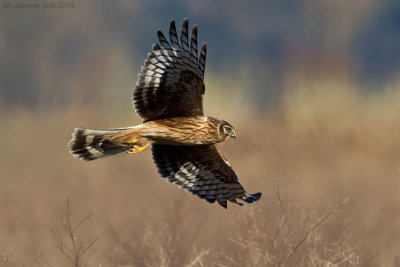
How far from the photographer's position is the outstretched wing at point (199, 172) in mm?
5938

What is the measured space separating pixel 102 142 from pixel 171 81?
0.83 m

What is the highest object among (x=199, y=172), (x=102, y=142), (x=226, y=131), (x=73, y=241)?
(x=226, y=131)

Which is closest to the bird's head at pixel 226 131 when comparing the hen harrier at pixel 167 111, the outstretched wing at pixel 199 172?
the hen harrier at pixel 167 111

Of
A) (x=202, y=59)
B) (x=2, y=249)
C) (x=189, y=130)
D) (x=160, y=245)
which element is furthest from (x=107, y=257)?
(x=202, y=59)

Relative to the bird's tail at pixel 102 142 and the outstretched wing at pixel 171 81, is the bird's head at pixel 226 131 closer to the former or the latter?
the outstretched wing at pixel 171 81

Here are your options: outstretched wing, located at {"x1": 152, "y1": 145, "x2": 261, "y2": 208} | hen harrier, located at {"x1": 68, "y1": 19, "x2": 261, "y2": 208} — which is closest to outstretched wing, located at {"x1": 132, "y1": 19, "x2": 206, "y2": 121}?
hen harrier, located at {"x1": 68, "y1": 19, "x2": 261, "y2": 208}

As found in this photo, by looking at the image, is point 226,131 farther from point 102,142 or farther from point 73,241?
point 73,241

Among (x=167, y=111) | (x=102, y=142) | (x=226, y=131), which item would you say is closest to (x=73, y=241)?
(x=102, y=142)

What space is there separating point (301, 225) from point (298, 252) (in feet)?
0.95

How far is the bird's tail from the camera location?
5184 mm

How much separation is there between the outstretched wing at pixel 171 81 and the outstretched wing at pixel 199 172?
2.21 ft

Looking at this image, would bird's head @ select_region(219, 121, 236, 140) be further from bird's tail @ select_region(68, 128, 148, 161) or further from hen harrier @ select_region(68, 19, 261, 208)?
bird's tail @ select_region(68, 128, 148, 161)

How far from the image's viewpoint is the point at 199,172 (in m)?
6.00

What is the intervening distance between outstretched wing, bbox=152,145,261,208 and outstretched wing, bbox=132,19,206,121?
67cm
